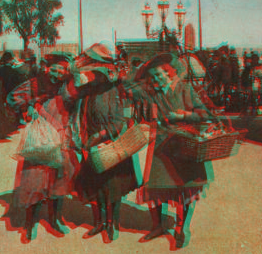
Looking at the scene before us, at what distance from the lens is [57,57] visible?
271cm

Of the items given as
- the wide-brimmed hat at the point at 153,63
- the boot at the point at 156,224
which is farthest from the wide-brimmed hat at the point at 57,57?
the boot at the point at 156,224

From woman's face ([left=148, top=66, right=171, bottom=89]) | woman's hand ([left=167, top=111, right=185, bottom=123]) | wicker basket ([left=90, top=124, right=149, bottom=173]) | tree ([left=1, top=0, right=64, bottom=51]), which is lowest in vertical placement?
wicker basket ([left=90, top=124, right=149, bottom=173])

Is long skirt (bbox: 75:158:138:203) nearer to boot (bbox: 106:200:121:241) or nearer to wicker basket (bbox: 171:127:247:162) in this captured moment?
boot (bbox: 106:200:121:241)

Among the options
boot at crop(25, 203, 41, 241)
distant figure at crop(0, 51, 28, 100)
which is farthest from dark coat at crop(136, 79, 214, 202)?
distant figure at crop(0, 51, 28, 100)

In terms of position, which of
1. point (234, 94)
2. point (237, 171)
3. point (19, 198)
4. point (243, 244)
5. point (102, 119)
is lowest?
point (243, 244)

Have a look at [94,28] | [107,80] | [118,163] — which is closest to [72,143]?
[118,163]

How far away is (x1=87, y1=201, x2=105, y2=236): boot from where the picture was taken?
285cm

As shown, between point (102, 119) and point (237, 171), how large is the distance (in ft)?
4.55

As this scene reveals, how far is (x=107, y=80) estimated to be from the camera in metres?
2.78

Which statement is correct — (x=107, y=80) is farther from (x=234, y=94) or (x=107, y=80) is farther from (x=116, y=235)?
(x=116, y=235)

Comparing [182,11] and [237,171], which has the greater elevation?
[182,11]

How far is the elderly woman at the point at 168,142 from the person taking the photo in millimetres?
2783

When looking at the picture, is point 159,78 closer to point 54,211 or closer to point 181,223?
point 181,223

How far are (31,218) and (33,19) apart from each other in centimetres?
186
